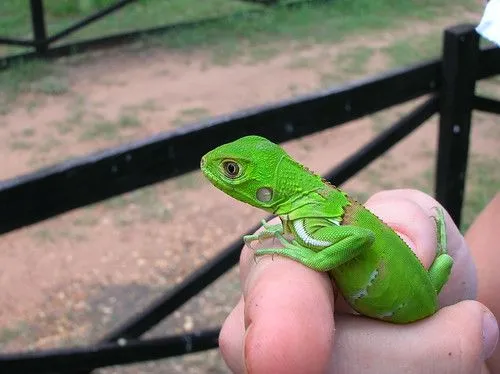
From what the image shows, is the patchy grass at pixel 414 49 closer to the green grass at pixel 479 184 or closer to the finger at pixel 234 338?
the green grass at pixel 479 184

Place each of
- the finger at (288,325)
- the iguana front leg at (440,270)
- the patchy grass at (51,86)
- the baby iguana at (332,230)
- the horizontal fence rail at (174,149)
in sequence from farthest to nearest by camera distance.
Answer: the patchy grass at (51,86), the horizontal fence rail at (174,149), the iguana front leg at (440,270), the baby iguana at (332,230), the finger at (288,325)

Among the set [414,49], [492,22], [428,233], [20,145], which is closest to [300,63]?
[414,49]

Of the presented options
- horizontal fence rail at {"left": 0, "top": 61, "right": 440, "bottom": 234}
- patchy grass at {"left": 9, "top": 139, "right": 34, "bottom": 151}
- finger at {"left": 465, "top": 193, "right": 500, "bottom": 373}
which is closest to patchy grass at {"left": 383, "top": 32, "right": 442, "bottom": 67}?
patchy grass at {"left": 9, "top": 139, "right": 34, "bottom": 151}

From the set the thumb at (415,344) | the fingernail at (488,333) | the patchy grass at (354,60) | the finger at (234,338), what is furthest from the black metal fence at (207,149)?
the patchy grass at (354,60)

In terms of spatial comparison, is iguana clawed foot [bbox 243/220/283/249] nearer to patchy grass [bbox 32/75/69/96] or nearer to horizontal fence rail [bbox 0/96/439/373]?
horizontal fence rail [bbox 0/96/439/373]

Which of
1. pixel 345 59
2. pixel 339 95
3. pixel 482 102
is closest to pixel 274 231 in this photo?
pixel 339 95

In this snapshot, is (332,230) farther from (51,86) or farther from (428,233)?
(51,86)
